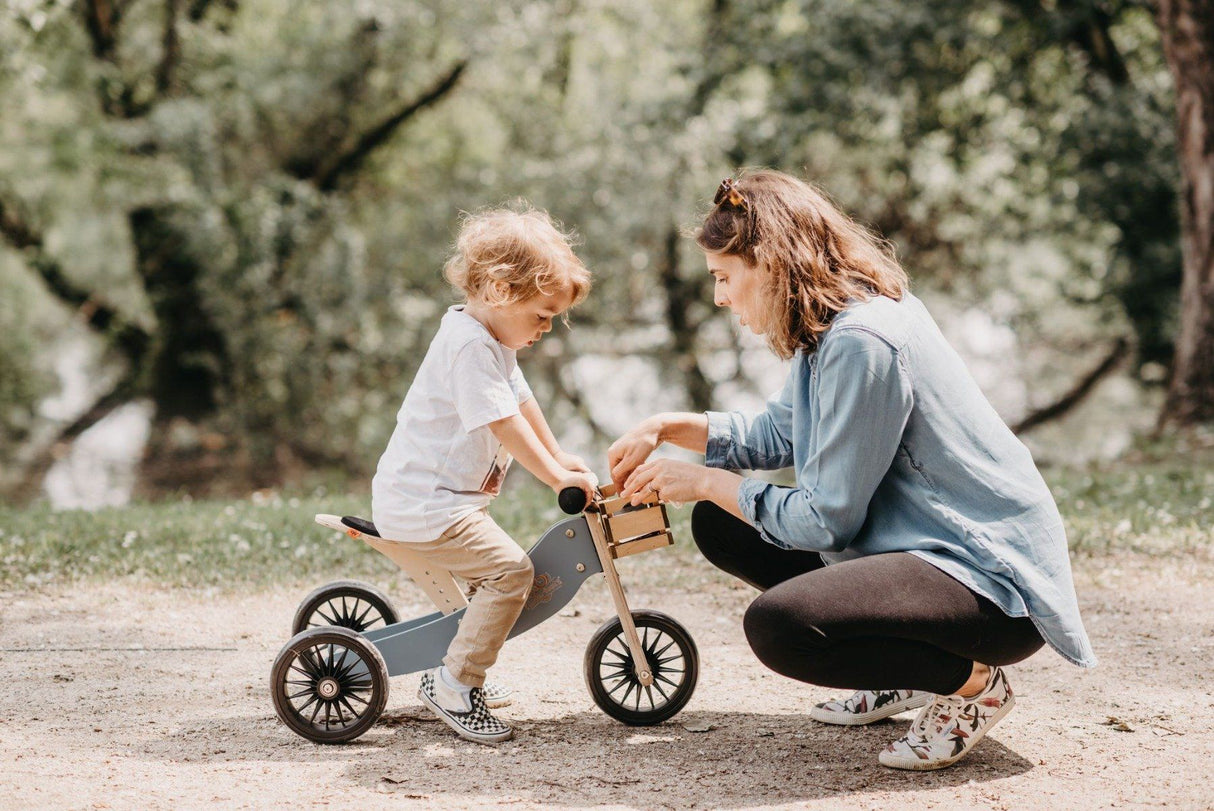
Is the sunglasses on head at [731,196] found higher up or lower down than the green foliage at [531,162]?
lower down

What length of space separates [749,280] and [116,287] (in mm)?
13591

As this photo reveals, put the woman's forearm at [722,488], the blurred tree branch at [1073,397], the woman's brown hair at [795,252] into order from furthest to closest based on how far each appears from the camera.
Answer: the blurred tree branch at [1073,397] < the woman's forearm at [722,488] < the woman's brown hair at [795,252]

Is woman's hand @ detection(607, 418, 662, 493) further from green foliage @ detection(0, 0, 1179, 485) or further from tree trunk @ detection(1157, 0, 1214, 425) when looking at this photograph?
green foliage @ detection(0, 0, 1179, 485)

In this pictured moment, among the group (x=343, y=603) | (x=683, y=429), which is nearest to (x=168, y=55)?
(x=343, y=603)

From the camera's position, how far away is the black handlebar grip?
3107mm

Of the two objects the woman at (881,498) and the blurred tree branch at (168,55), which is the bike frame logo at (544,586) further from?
the blurred tree branch at (168,55)

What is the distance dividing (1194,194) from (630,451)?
25.0 ft

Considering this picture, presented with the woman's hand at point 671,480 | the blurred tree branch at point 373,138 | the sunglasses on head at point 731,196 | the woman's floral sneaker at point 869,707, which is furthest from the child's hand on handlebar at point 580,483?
the blurred tree branch at point 373,138

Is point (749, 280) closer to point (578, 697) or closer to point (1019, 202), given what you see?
point (578, 697)

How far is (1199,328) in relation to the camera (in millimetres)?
9109

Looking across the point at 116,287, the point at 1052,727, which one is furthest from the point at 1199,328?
the point at 116,287

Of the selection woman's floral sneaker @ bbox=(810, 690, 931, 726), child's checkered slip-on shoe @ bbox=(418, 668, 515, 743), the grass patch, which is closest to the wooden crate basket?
child's checkered slip-on shoe @ bbox=(418, 668, 515, 743)

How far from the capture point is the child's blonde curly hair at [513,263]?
318cm

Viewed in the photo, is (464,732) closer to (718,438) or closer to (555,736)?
(555,736)
